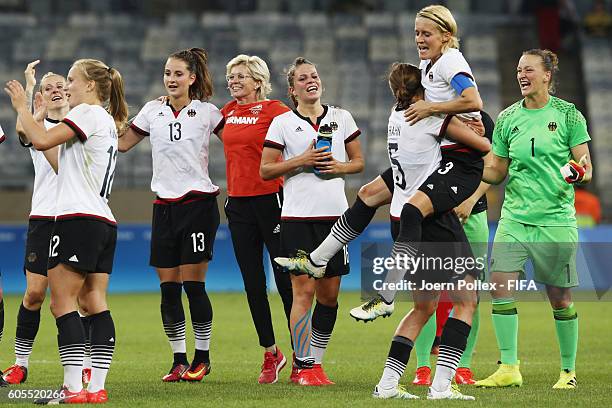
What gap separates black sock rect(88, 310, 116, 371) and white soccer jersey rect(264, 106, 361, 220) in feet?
5.51

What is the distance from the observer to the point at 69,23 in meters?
26.9

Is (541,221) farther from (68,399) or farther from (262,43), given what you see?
(262,43)

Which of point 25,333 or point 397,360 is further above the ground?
point 397,360

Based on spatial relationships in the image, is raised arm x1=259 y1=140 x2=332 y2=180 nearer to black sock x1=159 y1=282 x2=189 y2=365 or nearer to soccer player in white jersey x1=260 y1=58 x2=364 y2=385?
soccer player in white jersey x1=260 y1=58 x2=364 y2=385

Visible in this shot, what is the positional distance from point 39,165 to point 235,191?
1.45m

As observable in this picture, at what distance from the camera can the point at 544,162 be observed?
829 cm

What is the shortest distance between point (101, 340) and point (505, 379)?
280cm

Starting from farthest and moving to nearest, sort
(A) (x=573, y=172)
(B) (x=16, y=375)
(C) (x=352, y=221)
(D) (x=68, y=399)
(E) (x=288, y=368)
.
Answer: (E) (x=288, y=368)
(B) (x=16, y=375)
(A) (x=573, y=172)
(C) (x=352, y=221)
(D) (x=68, y=399)

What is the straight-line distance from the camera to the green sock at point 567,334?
8.20 meters

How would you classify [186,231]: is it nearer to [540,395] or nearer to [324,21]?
[540,395]

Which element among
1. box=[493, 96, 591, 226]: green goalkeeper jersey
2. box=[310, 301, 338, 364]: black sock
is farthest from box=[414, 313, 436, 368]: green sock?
box=[493, 96, 591, 226]: green goalkeeper jersey

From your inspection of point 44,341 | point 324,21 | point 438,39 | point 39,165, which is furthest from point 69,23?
point 438,39

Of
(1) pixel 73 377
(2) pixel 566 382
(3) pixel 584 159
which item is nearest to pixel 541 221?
(3) pixel 584 159

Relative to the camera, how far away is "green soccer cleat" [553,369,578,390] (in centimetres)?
804
